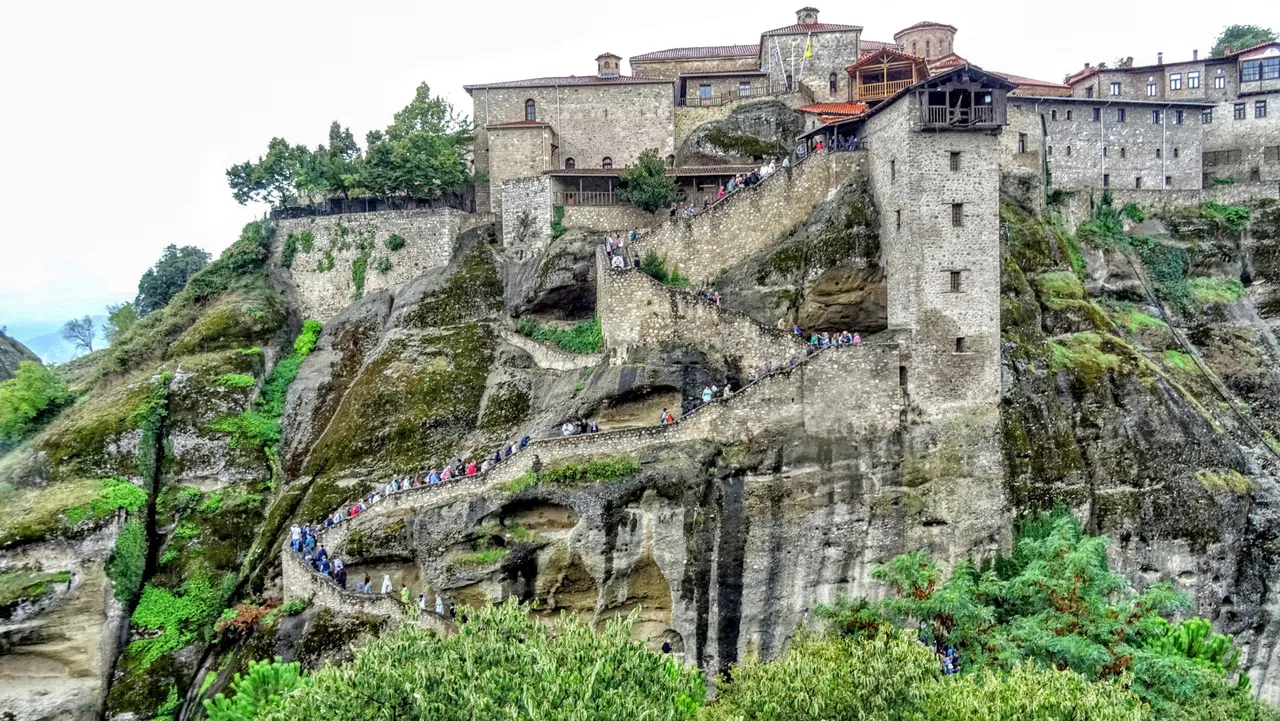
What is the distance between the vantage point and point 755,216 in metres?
42.9

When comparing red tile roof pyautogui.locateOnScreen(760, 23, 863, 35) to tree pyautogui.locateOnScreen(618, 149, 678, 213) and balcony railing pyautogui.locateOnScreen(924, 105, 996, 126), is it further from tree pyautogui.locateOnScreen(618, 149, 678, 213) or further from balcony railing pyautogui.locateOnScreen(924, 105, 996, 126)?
balcony railing pyautogui.locateOnScreen(924, 105, 996, 126)

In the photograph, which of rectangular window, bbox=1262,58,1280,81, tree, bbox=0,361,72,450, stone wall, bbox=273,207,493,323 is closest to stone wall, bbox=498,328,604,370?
stone wall, bbox=273,207,493,323

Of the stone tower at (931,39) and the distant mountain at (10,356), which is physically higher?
the stone tower at (931,39)

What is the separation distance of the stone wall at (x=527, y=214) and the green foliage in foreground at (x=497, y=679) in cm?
2690

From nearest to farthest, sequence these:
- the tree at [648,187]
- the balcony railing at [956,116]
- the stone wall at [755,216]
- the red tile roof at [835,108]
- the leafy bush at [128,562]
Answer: the leafy bush at [128,562]
the balcony railing at [956,116]
the stone wall at [755,216]
the tree at [648,187]
the red tile roof at [835,108]

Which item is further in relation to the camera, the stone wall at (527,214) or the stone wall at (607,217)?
the stone wall at (607,217)

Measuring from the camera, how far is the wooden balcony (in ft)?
169

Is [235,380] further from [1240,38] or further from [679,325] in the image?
[1240,38]

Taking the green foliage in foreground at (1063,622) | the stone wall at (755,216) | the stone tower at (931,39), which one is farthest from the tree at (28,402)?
the stone tower at (931,39)

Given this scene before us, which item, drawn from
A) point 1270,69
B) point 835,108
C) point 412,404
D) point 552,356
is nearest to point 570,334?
point 552,356

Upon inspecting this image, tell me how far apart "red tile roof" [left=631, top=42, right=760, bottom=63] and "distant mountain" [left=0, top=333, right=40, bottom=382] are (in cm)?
4414

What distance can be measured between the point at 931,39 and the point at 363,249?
32.3 m

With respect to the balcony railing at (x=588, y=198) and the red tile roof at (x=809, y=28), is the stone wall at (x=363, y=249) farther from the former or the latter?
the red tile roof at (x=809, y=28)

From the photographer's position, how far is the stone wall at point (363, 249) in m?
49.5
